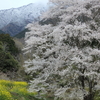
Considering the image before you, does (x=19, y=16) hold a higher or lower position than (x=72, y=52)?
higher

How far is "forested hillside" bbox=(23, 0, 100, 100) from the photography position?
7445 millimetres

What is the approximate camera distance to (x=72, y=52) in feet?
25.5

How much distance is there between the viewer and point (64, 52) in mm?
8141

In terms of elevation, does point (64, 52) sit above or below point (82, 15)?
below

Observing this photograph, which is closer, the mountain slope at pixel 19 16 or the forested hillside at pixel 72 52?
the forested hillside at pixel 72 52

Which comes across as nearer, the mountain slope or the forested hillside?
the forested hillside

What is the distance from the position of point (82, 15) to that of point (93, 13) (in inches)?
26.2

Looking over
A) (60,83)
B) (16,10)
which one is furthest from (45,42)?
(16,10)

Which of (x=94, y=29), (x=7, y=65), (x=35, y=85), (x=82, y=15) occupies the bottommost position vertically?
(x=7, y=65)

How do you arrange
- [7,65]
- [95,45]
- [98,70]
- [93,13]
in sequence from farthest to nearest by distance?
[7,65] → [93,13] → [95,45] → [98,70]

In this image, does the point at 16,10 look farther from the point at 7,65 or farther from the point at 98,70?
the point at 98,70

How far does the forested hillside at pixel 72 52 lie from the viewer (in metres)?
7.44

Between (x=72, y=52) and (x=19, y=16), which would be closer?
(x=72, y=52)

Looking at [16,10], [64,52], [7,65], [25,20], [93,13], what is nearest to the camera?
[64,52]
